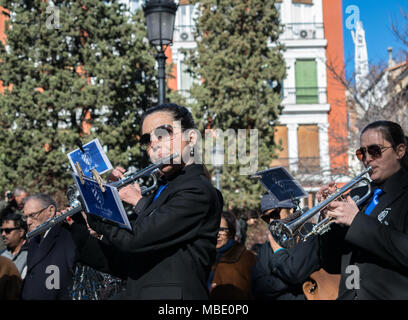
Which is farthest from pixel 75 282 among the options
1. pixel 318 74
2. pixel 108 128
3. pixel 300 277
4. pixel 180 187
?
pixel 318 74

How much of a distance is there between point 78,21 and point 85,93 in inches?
92.4

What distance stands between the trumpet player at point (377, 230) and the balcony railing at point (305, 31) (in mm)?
34116

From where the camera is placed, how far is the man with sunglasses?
4.31 meters

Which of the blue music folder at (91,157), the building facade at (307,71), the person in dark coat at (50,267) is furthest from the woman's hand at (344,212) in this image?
the building facade at (307,71)

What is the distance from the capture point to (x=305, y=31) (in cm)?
3675

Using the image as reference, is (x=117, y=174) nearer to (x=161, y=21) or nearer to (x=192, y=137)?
(x=192, y=137)

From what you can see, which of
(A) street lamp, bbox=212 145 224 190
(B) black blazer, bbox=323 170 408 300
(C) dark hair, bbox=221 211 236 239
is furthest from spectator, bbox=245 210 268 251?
(B) black blazer, bbox=323 170 408 300

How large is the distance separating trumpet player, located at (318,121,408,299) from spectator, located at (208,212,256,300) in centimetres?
237

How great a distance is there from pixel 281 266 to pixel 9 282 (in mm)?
2161

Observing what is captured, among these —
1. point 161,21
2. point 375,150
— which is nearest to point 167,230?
point 375,150

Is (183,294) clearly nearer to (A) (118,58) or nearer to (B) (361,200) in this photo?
(B) (361,200)

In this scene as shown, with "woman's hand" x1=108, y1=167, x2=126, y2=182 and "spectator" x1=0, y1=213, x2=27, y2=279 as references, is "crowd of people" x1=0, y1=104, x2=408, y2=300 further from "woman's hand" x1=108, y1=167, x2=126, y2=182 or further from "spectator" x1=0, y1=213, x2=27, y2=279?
"spectator" x1=0, y1=213, x2=27, y2=279

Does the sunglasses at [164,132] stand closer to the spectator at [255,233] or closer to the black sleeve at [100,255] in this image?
the black sleeve at [100,255]

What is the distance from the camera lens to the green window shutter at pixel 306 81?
37250 millimetres
